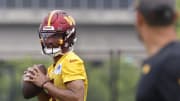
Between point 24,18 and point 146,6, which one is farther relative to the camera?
point 24,18

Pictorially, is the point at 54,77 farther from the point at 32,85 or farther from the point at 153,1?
the point at 153,1

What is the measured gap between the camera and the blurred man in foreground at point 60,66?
6918mm

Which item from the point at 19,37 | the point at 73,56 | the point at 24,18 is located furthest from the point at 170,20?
the point at 24,18

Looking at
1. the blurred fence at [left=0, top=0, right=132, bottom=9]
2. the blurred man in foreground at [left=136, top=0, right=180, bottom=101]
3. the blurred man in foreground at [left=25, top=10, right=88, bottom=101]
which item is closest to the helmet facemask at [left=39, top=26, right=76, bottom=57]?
the blurred man in foreground at [left=25, top=10, right=88, bottom=101]

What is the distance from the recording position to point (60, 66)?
707 centimetres

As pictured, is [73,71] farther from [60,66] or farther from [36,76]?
[36,76]

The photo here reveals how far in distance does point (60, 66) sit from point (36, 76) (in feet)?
0.67

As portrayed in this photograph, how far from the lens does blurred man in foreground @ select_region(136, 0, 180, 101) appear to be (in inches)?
207

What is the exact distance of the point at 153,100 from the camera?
528cm

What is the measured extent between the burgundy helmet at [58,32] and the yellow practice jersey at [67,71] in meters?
0.09

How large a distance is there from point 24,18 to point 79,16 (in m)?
4.06

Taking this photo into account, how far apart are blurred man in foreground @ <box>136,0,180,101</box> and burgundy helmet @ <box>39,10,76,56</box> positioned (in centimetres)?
188

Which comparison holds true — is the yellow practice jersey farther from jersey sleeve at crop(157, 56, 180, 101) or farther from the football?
jersey sleeve at crop(157, 56, 180, 101)

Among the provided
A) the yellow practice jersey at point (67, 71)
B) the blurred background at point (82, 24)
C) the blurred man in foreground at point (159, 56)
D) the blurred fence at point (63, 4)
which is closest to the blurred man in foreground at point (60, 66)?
the yellow practice jersey at point (67, 71)
